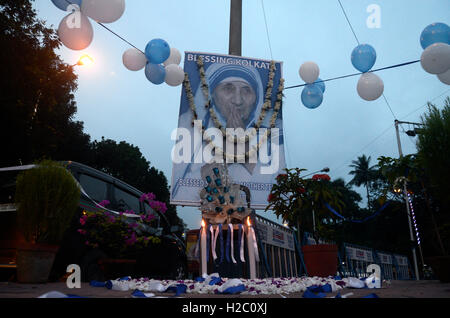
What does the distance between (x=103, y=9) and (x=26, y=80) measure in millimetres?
6879

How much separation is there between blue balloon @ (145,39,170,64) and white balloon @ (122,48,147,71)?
21 cm

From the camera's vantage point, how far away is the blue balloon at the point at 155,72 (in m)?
6.26

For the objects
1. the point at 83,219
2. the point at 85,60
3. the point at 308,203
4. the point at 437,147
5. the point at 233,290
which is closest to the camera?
the point at 233,290

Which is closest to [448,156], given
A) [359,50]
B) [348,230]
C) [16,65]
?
[359,50]

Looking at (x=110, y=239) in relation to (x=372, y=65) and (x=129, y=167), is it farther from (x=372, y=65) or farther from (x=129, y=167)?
(x=129, y=167)

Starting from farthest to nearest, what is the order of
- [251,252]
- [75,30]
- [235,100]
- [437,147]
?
[235,100] < [75,30] < [251,252] < [437,147]

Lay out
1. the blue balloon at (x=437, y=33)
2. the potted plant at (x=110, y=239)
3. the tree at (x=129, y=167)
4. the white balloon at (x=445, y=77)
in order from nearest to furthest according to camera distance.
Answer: the potted plant at (x=110, y=239) < the blue balloon at (x=437, y=33) < the white balloon at (x=445, y=77) < the tree at (x=129, y=167)

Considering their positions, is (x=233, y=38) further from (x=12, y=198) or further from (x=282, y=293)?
(x=282, y=293)

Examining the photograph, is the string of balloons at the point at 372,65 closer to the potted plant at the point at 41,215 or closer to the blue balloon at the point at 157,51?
the blue balloon at the point at 157,51

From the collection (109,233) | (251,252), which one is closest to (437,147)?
(251,252)

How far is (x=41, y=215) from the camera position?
3299mm

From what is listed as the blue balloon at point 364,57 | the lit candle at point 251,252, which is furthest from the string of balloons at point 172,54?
the lit candle at point 251,252

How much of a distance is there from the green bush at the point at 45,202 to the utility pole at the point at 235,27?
6307 mm

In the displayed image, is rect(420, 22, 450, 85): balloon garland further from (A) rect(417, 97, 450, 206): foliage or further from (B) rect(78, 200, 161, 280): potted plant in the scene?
(B) rect(78, 200, 161, 280): potted plant
